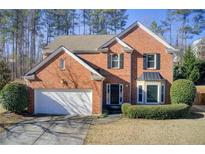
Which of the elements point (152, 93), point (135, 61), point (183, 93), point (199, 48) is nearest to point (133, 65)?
point (135, 61)

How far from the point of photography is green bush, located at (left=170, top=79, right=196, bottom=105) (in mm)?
17203

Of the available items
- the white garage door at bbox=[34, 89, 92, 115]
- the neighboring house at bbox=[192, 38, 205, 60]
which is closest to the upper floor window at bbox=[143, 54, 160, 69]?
the neighboring house at bbox=[192, 38, 205, 60]

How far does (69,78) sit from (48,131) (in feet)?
14.9

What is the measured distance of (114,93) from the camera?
747 inches

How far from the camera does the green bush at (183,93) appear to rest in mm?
17203

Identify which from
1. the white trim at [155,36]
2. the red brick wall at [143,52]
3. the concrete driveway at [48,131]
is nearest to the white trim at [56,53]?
the concrete driveway at [48,131]

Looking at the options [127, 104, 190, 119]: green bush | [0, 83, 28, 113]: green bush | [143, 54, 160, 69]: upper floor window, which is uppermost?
[143, 54, 160, 69]: upper floor window

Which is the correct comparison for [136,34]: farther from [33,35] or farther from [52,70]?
[33,35]

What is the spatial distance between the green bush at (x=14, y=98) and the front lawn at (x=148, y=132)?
4732 mm

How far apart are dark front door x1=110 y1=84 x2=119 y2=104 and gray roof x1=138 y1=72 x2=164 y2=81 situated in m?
1.54

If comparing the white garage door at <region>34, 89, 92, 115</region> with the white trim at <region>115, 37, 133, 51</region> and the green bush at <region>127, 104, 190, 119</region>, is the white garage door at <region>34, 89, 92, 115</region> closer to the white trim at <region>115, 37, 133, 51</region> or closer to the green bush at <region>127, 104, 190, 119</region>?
the green bush at <region>127, 104, 190, 119</region>

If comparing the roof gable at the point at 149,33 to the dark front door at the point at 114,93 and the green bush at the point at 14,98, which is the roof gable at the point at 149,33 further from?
the green bush at the point at 14,98
